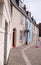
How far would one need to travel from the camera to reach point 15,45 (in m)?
23.2

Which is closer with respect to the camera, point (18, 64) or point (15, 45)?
point (18, 64)

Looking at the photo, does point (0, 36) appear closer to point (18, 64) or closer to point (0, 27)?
point (0, 27)

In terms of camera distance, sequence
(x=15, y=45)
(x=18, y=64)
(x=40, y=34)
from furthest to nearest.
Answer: (x=40, y=34), (x=15, y=45), (x=18, y=64)

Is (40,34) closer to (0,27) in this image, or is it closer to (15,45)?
(15,45)

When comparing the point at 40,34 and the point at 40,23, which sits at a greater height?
the point at 40,23

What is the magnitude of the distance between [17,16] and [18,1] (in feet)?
11.0

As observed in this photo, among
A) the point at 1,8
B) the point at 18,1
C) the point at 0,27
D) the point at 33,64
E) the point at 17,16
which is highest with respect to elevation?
the point at 18,1

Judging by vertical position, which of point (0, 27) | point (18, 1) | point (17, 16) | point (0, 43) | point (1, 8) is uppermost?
point (18, 1)

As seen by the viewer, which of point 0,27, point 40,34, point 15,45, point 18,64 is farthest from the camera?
point 40,34

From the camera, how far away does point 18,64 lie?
1037cm

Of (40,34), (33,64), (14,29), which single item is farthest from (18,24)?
(40,34)

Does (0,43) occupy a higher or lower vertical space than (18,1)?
lower

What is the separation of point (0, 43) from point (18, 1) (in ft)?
69.1

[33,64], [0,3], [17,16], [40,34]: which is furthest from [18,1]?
[40,34]
